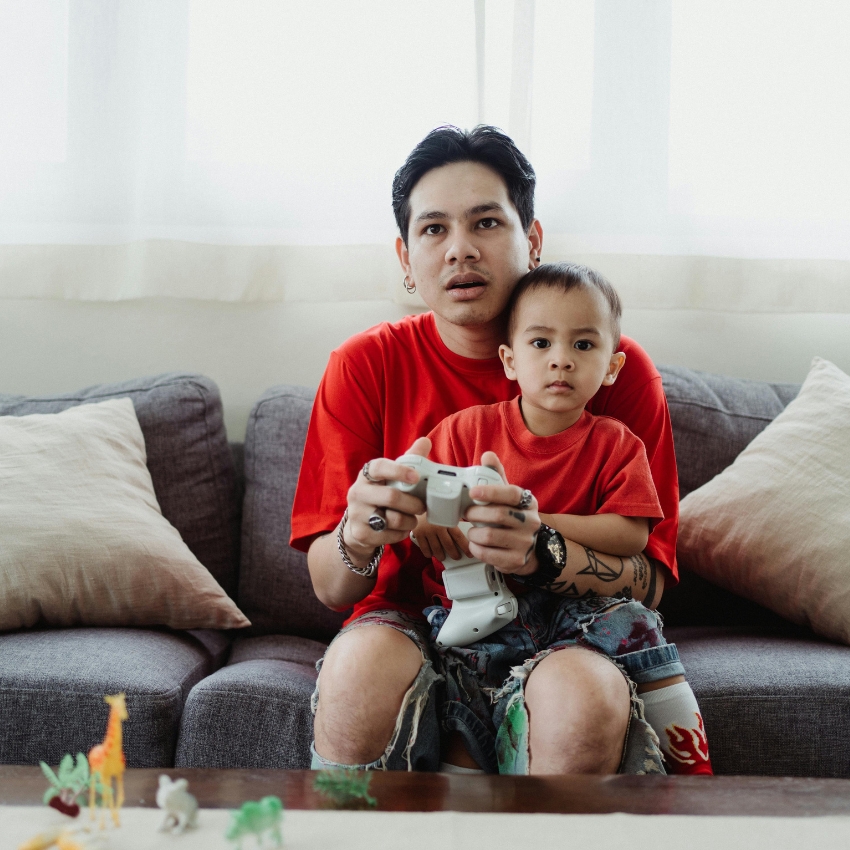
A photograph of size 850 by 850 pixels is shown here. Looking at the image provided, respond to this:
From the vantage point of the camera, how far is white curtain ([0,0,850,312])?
205 centimetres

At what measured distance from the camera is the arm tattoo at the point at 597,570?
1.12 metres

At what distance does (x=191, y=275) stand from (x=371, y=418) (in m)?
0.94

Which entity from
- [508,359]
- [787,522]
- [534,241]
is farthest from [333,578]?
[787,522]

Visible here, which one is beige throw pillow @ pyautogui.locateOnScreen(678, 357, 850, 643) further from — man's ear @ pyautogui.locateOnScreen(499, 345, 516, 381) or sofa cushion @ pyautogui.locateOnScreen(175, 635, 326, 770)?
sofa cushion @ pyautogui.locateOnScreen(175, 635, 326, 770)

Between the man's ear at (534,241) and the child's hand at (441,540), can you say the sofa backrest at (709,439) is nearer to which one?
the man's ear at (534,241)

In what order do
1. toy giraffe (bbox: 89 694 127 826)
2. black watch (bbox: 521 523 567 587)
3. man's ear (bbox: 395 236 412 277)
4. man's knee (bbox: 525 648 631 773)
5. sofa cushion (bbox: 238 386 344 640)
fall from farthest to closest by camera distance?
sofa cushion (bbox: 238 386 344 640), man's ear (bbox: 395 236 412 277), black watch (bbox: 521 523 567 587), man's knee (bbox: 525 648 631 773), toy giraffe (bbox: 89 694 127 826)

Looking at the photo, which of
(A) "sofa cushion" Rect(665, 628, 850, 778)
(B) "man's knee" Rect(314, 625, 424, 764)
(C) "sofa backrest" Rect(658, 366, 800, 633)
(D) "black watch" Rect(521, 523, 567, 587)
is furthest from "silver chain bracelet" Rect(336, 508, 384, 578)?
(C) "sofa backrest" Rect(658, 366, 800, 633)

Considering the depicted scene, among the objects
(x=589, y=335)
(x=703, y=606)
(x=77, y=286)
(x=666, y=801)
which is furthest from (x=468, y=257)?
(x=77, y=286)

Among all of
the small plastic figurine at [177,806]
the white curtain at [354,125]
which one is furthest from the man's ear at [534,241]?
the small plastic figurine at [177,806]

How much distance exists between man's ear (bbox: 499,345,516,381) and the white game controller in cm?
28

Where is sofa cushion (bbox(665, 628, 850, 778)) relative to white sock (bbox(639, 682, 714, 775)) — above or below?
below

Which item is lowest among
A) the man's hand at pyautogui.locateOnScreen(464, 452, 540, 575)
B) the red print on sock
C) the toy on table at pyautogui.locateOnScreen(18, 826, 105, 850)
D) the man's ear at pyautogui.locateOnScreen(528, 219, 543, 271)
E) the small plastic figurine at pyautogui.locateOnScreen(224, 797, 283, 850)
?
the red print on sock

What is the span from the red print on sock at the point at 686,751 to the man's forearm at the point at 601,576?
0.63ft

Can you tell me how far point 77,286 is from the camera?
6.85ft
